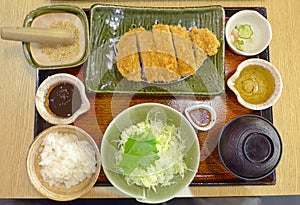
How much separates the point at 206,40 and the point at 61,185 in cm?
117

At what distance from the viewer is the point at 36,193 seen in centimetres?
233

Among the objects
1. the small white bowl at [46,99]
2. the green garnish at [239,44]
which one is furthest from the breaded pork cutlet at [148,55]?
the green garnish at [239,44]

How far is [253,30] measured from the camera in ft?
8.14

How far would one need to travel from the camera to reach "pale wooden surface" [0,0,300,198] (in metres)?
2.34

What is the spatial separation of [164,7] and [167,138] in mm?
797

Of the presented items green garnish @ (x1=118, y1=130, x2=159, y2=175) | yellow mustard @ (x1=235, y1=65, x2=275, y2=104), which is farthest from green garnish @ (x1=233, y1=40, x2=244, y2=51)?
green garnish @ (x1=118, y1=130, x2=159, y2=175)

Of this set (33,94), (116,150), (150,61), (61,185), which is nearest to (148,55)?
(150,61)

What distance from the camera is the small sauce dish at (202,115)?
7.69 feet

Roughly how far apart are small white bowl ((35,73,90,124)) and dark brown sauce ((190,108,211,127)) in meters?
0.62

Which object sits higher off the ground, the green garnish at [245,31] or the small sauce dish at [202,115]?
the green garnish at [245,31]

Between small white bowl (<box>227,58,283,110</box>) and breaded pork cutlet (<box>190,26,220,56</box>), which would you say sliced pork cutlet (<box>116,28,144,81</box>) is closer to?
breaded pork cutlet (<box>190,26,220,56</box>)

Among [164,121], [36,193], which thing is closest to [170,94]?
[164,121]

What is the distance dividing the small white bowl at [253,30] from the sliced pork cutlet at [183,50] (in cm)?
24

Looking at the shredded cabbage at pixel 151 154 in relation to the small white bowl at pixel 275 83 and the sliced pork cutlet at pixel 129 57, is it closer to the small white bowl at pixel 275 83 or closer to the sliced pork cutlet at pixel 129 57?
the sliced pork cutlet at pixel 129 57
